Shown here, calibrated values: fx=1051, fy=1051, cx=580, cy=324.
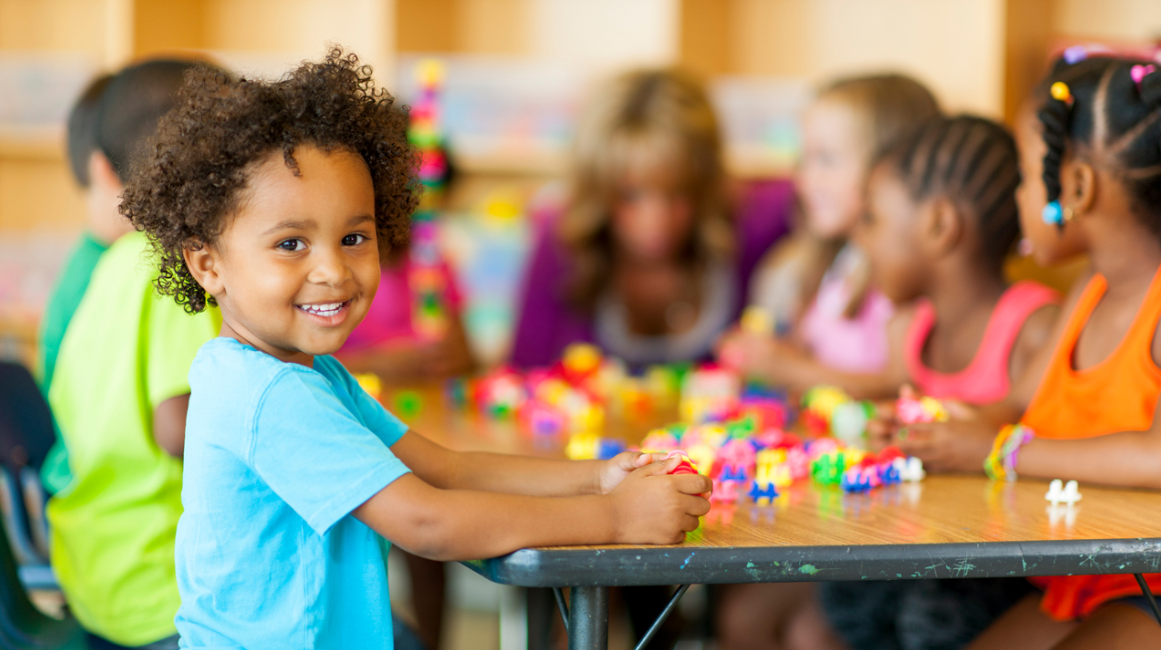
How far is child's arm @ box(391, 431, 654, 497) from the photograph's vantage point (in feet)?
3.74

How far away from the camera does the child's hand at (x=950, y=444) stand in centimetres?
134

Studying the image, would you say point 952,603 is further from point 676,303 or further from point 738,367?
point 676,303

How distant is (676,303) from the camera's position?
A: 2941 mm

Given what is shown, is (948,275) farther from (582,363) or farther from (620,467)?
(620,467)

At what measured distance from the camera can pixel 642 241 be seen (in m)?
2.81

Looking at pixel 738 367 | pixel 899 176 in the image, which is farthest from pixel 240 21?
pixel 899 176

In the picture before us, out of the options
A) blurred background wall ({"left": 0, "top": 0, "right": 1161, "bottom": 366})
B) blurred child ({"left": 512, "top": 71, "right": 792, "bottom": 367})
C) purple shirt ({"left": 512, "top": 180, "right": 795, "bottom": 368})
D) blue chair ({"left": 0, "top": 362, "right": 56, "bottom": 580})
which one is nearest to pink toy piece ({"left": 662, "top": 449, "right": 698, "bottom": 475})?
blue chair ({"left": 0, "top": 362, "right": 56, "bottom": 580})

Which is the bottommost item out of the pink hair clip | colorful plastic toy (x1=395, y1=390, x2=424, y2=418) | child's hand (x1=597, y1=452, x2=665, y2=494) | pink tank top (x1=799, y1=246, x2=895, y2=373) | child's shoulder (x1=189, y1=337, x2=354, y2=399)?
colorful plastic toy (x1=395, y1=390, x2=424, y2=418)

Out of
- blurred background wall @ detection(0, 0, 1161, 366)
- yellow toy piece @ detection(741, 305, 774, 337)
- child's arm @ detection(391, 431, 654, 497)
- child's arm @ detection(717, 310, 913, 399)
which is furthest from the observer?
blurred background wall @ detection(0, 0, 1161, 366)

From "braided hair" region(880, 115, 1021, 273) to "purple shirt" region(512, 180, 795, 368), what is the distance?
3.57 ft

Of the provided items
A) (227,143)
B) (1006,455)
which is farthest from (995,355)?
(227,143)

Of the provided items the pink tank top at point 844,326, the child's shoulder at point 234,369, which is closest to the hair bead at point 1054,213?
the pink tank top at point 844,326

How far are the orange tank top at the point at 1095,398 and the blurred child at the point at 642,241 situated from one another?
138cm

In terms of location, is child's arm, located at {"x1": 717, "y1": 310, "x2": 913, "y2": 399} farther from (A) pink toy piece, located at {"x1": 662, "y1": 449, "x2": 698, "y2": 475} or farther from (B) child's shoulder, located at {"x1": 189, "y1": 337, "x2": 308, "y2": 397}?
(B) child's shoulder, located at {"x1": 189, "y1": 337, "x2": 308, "y2": 397}
